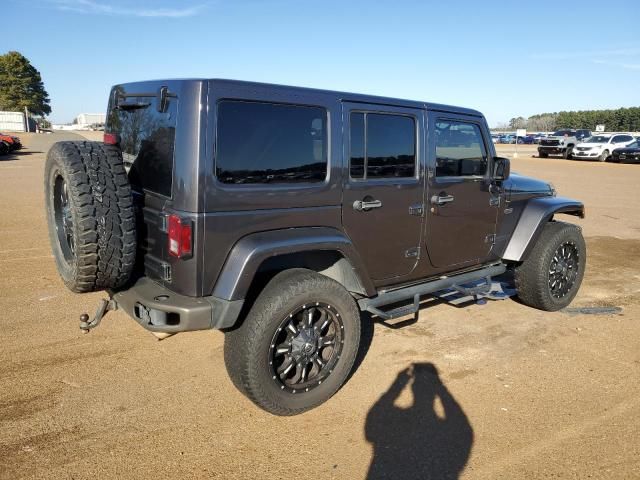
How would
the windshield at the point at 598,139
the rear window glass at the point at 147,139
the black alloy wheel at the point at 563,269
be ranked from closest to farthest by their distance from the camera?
1. the rear window glass at the point at 147,139
2. the black alloy wheel at the point at 563,269
3. the windshield at the point at 598,139

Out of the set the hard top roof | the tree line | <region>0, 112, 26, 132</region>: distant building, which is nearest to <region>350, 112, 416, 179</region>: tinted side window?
the hard top roof

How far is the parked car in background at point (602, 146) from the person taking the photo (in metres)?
28.7

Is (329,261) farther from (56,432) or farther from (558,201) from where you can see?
(558,201)

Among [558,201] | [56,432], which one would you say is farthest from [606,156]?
[56,432]

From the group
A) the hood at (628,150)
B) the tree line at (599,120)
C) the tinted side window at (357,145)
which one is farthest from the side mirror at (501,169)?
the tree line at (599,120)

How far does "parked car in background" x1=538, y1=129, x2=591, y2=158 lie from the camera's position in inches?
1214

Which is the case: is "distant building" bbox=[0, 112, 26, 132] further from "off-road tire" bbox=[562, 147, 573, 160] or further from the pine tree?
"off-road tire" bbox=[562, 147, 573, 160]

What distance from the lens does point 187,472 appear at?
2619mm

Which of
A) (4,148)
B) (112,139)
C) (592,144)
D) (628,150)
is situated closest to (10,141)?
(4,148)

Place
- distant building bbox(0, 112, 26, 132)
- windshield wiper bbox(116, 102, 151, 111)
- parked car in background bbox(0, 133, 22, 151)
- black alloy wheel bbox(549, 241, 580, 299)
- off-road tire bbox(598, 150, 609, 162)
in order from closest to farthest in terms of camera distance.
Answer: windshield wiper bbox(116, 102, 151, 111), black alloy wheel bbox(549, 241, 580, 299), parked car in background bbox(0, 133, 22, 151), off-road tire bbox(598, 150, 609, 162), distant building bbox(0, 112, 26, 132)

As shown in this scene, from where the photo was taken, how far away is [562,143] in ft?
102

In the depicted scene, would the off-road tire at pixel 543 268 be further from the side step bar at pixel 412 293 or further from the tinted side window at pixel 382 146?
the tinted side window at pixel 382 146

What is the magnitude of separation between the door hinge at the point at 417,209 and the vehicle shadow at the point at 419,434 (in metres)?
1.24

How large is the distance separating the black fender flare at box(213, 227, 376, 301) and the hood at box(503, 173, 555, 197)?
228cm
